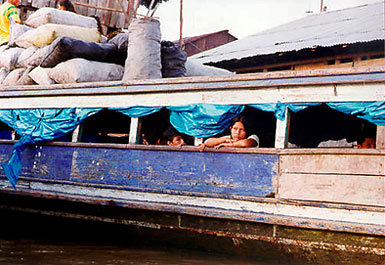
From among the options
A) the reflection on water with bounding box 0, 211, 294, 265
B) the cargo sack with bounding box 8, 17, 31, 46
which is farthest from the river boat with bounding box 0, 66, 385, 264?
the cargo sack with bounding box 8, 17, 31, 46

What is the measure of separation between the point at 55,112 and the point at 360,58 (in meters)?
6.78

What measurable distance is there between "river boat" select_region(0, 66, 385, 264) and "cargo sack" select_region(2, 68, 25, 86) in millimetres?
1277

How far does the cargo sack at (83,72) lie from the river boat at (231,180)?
0.19 metres

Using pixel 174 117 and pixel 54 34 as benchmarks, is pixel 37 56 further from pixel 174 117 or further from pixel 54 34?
pixel 174 117

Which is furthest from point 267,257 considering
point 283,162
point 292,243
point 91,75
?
point 91,75

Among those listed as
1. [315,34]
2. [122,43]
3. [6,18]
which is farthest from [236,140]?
[315,34]

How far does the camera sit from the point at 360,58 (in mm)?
9594

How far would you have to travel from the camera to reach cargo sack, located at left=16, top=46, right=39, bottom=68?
6719mm

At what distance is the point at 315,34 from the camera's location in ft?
36.2

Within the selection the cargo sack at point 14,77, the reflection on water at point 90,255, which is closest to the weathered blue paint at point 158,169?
the reflection on water at point 90,255

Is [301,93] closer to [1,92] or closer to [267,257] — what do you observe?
[267,257]

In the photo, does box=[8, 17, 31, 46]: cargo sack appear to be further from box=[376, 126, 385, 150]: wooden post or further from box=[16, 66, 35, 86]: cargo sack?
box=[376, 126, 385, 150]: wooden post

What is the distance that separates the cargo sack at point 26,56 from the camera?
6.72 meters

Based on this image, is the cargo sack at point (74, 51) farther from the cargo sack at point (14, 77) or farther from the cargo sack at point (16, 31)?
the cargo sack at point (16, 31)
